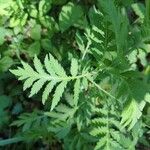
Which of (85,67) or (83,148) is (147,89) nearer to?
(85,67)

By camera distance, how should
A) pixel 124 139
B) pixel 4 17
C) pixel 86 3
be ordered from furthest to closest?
pixel 86 3 < pixel 4 17 < pixel 124 139

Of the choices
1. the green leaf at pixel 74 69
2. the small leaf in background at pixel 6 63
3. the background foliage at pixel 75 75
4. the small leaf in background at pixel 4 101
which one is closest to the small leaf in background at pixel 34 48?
the background foliage at pixel 75 75

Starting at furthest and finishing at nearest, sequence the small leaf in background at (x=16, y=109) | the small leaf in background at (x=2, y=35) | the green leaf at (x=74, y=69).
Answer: the small leaf in background at (x=16, y=109) → the small leaf in background at (x=2, y=35) → the green leaf at (x=74, y=69)

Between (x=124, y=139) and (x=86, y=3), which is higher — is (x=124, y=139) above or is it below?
below

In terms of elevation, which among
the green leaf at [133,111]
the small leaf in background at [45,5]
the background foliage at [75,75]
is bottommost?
the green leaf at [133,111]

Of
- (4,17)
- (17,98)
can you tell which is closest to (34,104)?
(17,98)

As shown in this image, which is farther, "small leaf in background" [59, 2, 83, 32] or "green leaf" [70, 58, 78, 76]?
"small leaf in background" [59, 2, 83, 32]

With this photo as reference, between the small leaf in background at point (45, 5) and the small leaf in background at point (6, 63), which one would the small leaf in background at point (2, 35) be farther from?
the small leaf in background at point (45, 5)

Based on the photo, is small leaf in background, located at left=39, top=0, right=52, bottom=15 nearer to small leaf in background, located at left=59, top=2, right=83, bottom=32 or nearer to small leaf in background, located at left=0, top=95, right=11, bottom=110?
small leaf in background, located at left=59, top=2, right=83, bottom=32

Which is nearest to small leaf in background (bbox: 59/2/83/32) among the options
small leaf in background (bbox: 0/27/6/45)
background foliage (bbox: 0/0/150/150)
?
background foliage (bbox: 0/0/150/150)
